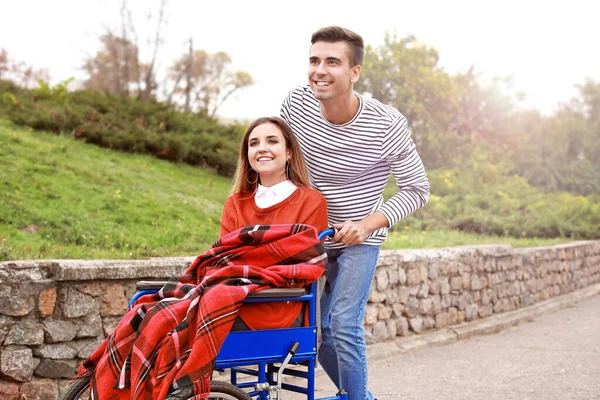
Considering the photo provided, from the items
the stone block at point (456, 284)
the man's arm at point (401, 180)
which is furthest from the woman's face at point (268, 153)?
the stone block at point (456, 284)

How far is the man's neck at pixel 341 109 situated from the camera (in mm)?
3477

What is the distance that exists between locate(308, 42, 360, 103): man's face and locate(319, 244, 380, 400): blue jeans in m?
0.79

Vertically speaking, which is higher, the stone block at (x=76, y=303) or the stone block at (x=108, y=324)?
the stone block at (x=76, y=303)

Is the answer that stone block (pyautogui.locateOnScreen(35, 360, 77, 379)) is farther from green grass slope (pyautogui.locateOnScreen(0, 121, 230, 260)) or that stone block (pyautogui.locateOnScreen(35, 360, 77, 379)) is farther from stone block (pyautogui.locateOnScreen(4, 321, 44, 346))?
green grass slope (pyautogui.locateOnScreen(0, 121, 230, 260))

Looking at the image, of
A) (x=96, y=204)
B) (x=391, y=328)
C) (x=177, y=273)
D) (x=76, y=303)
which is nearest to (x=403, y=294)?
(x=391, y=328)

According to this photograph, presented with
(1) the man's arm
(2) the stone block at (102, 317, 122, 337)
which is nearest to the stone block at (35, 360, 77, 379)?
(2) the stone block at (102, 317, 122, 337)

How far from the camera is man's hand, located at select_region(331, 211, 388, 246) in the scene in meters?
3.22

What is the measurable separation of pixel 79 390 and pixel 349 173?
1.66 m

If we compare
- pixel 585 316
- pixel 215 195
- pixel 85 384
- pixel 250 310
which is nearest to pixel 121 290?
pixel 85 384

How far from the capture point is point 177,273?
5266 millimetres

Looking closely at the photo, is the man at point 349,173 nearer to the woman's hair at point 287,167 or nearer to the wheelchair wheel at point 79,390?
the woman's hair at point 287,167

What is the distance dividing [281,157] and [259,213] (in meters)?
0.30

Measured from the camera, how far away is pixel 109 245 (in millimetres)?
7102

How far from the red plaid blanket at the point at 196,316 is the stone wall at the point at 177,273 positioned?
179 centimetres
